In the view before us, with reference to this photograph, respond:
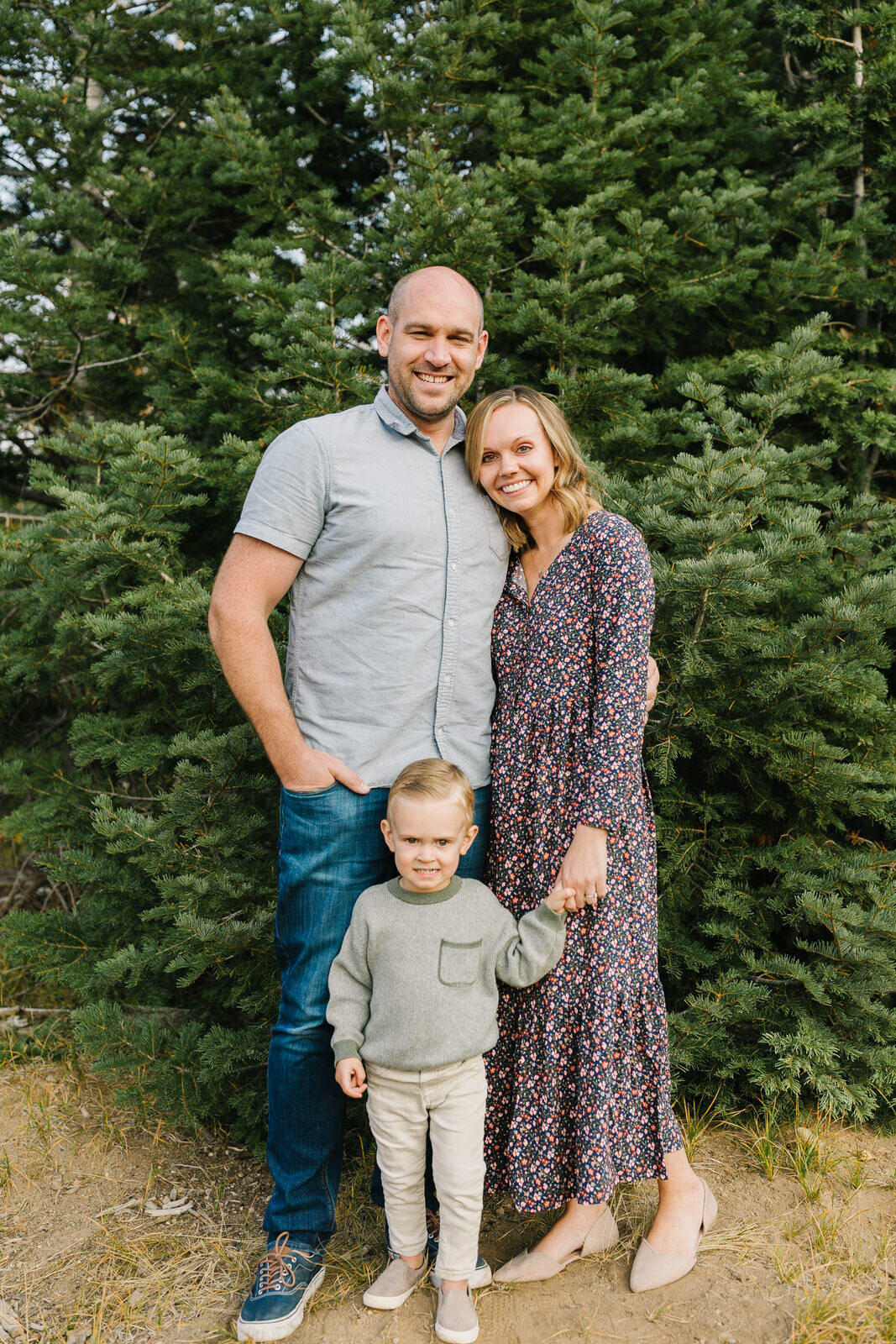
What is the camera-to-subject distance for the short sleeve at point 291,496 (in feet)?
7.32

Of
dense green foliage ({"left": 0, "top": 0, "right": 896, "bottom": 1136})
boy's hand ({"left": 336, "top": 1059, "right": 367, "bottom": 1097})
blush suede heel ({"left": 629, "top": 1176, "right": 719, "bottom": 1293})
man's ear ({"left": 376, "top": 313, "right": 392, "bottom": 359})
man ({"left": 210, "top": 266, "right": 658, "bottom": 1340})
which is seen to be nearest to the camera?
boy's hand ({"left": 336, "top": 1059, "right": 367, "bottom": 1097})

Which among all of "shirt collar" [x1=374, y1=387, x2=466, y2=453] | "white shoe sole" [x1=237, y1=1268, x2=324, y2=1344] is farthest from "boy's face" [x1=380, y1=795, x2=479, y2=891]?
"white shoe sole" [x1=237, y1=1268, x2=324, y2=1344]

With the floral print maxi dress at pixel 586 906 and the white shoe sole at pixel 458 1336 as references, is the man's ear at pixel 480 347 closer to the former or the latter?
the floral print maxi dress at pixel 586 906

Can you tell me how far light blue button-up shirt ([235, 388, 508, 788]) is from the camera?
228 cm

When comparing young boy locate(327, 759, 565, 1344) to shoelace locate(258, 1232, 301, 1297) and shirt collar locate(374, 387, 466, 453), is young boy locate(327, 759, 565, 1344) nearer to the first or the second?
shoelace locate(258, 1232, 301, 1297)

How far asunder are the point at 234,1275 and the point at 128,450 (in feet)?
8.39

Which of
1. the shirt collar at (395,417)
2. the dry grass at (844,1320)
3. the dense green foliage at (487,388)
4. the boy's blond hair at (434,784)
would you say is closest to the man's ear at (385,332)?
the shirt collar at (395,417)

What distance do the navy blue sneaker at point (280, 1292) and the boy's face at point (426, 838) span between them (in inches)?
41.2

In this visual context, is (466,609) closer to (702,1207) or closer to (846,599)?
(846,599)

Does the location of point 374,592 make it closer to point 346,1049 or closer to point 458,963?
point 458,963

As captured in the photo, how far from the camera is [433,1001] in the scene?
218cm

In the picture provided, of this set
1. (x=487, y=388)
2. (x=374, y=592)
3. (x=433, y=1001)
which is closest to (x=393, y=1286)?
(x=433, y=1001)

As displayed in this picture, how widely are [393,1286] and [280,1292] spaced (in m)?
0.29

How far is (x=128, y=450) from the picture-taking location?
3088mm
